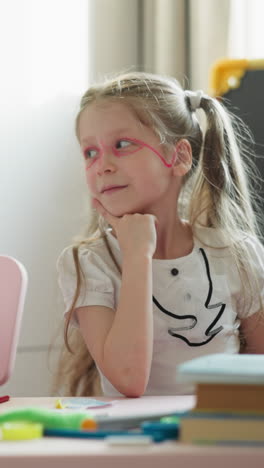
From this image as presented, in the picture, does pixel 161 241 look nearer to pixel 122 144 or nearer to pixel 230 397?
pixel 122 144

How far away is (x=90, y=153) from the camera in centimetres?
127

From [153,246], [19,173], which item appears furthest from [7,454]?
[19,173]

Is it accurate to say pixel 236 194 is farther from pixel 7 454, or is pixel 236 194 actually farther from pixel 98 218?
pixel 7 454

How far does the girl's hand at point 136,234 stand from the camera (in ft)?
3.84

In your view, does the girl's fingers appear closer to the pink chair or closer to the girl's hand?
the girl's hand

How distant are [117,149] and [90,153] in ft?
0.17

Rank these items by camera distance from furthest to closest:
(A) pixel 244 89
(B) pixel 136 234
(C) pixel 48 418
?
1. (A) pixel 244 89
2. (B) pixel 136 234
3. (C) pixel 48 418

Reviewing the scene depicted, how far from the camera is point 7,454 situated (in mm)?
560

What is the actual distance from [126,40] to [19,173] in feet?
1.77

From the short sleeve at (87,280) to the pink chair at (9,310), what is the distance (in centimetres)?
14

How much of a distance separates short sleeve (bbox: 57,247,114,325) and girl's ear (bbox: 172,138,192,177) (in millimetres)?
205

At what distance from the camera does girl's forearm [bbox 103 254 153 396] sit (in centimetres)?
109

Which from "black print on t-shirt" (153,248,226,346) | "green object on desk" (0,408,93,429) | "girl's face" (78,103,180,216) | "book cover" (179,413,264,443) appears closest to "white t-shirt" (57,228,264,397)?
"black print on t-shirt" (153,248,226,346)

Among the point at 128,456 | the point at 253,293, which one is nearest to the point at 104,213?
the point at 253,293
